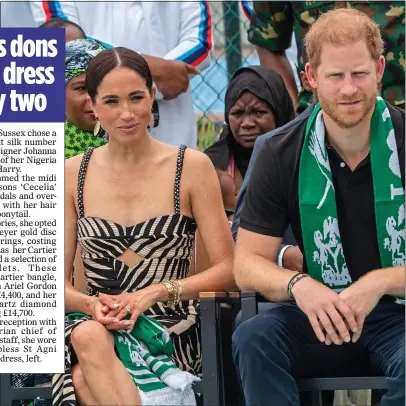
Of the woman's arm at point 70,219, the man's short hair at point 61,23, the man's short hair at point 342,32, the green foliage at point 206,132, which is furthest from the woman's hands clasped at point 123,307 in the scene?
the green foliage at point 206,132

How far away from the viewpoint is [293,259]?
160 inches

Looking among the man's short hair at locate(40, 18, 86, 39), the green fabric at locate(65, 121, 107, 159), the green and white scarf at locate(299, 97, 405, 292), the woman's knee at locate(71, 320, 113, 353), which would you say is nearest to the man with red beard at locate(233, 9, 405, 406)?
the green and white scarf at locate(299, 97, 405, 292)

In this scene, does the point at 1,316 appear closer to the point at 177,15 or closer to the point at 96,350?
the point at 96,350

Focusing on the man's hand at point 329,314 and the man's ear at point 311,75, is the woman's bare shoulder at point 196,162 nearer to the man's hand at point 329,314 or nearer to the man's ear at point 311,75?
the man's ear at point 311,75

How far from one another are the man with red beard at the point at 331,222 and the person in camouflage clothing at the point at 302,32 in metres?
1.15

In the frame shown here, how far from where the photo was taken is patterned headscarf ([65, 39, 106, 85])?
4.62m

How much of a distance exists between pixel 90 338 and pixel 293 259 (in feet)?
2.81

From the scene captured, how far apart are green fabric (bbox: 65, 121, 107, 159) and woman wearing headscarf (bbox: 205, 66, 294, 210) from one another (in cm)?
71

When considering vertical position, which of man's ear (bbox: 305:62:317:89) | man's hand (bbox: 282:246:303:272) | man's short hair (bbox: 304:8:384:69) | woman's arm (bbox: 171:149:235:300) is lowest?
man's hand (bbox: 282:246:303:272)

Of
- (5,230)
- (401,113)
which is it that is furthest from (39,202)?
(401,113)

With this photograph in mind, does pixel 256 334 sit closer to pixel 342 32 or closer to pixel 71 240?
pixel 71 240

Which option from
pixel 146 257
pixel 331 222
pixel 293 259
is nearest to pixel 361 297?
pixel 331 222

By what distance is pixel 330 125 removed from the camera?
3.80 metres

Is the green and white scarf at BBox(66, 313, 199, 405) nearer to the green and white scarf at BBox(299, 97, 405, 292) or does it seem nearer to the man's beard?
the green and white scarf at BBox(299, 97, 405, 292)
